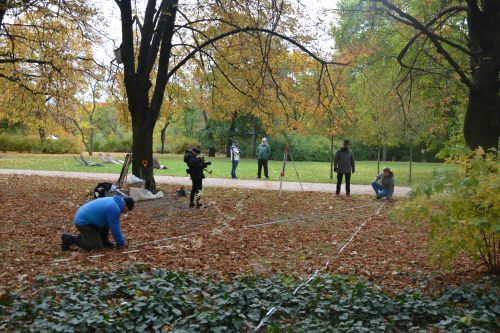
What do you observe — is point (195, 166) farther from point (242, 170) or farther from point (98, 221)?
point (242, 170)

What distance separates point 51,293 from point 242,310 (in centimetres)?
207

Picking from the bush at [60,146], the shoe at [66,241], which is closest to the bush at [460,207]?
the shoe at [66,241]

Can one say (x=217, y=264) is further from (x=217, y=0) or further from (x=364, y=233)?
(x=217, y=0)

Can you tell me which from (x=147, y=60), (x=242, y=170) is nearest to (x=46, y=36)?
(x=147, y=60)

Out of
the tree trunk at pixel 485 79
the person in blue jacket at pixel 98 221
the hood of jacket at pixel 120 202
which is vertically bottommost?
the person in blue jacket at pixel 98 221

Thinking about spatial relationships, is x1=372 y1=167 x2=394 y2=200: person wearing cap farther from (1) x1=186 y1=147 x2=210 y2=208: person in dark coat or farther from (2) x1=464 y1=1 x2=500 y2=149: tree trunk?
(1) x1=186 y1=147 x2=210 y2=208: person in dark coat

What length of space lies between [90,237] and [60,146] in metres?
41.2

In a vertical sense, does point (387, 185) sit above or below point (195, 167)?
below

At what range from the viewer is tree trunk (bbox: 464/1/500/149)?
34.8ft

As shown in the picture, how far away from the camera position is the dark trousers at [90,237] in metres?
7.74

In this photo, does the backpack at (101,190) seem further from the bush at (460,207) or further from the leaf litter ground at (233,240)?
the bush at (460,207)

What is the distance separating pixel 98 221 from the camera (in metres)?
7.64

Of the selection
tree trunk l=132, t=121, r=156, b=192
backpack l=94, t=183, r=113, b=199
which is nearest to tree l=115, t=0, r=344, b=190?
tree trunk l=132, t=121, r=156, b=192

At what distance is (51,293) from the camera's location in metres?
5.32
